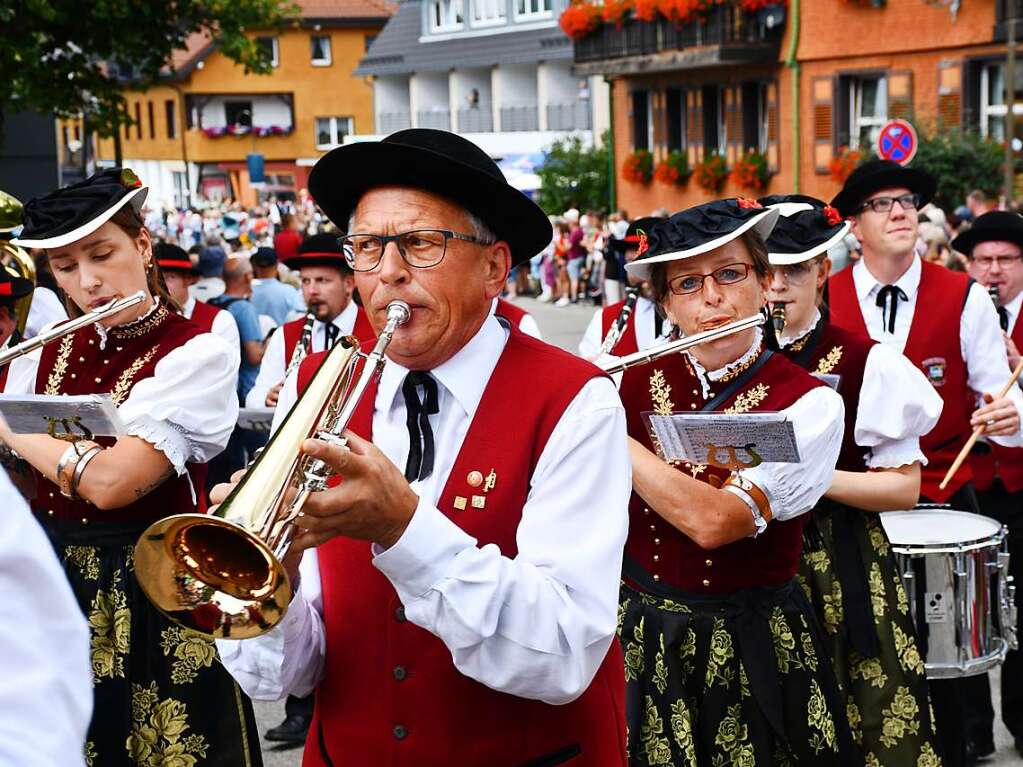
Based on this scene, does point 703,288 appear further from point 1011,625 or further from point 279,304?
point 279,304

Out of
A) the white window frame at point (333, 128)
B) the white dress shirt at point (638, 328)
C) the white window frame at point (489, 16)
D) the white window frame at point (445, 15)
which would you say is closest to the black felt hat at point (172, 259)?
the white dress shirt at point (638, 328)

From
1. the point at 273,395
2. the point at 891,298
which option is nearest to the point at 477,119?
the point at 273,395

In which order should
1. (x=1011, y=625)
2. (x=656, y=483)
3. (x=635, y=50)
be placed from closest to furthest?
(x=656, y=483) < (x=1011, y=625) < (x=635, y=50)

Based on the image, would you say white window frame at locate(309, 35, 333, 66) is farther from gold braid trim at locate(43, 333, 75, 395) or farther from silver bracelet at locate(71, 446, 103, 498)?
silver bracelet at locate(71, 446, 103, 498)

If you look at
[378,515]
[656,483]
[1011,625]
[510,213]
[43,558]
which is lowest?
[1011,625]

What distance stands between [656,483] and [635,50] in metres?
29.3

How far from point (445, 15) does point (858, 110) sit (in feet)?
89.2

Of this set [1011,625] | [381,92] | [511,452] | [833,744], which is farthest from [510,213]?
[381,92]

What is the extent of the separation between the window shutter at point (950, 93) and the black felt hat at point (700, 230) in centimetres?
2105

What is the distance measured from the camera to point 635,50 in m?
31.9

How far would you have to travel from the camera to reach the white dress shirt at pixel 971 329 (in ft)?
18.9

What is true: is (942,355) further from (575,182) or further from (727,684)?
(575,182)

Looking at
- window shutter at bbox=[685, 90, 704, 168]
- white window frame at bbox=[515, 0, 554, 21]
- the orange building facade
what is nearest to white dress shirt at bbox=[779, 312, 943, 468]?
window shutter at bbox=[685, 90, 704, 168]

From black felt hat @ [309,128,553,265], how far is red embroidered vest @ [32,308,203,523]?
5.05 ft
